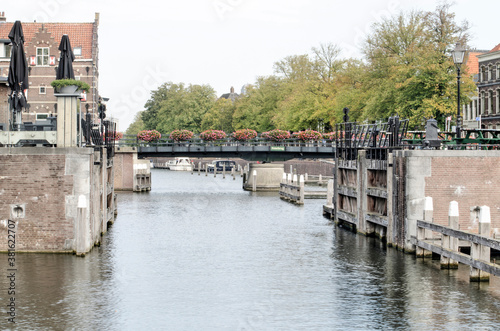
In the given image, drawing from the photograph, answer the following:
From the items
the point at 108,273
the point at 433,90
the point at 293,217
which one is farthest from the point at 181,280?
the point at 433,90

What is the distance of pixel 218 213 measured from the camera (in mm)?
39594

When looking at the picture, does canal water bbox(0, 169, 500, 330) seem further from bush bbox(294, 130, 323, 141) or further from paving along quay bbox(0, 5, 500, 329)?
bush bbox(294, 130, 323, 141)

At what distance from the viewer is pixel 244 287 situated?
18734 millimetres

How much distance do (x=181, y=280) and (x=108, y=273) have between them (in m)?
2.13

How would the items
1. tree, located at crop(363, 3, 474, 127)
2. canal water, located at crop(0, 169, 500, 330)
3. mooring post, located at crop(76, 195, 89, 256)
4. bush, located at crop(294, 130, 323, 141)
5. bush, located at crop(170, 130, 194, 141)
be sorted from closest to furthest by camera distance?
canal water, located at crop(0, 169, 500, 330) → mooring post, located at crop(76, 195, 89, 256) → tree, located at crop(363, 3, 474, 127) → bush, located at crop(170, 130, 194, 141) → bush, located at crop(294, 130, 323, 141)

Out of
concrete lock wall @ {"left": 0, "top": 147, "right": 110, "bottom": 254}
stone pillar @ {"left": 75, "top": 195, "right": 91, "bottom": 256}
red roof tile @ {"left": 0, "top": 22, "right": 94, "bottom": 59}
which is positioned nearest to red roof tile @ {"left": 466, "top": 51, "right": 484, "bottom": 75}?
red roof tile @ {"left": 0, "top": 22, "right": 94, "bottom": 59}

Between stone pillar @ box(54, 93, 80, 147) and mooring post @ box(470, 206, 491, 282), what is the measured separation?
39.0 ft

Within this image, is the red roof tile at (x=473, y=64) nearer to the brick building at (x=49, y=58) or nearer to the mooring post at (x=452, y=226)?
the brick building at (x=49, y=58)

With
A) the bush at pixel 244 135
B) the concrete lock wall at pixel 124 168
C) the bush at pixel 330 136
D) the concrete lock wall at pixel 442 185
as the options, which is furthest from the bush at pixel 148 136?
the concrete lock wall at pixel 442 185

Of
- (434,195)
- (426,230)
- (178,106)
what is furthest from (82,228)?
(178,106)

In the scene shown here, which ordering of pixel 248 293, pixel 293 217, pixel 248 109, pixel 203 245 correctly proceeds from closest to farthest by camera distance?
pixel 248 293, pixel 203 245, pixel 293 217, pixel 248 109

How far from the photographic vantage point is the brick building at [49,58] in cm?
6975

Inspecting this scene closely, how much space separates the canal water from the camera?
1524 centimetres

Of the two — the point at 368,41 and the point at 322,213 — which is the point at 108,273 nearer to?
the point at 322,213
